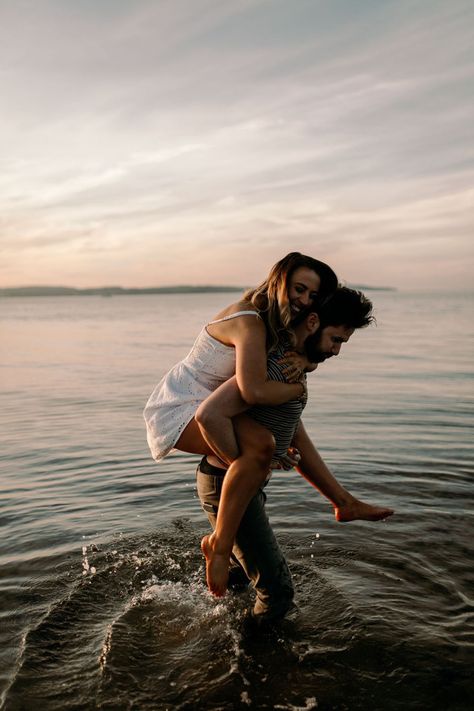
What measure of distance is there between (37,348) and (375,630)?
2931 centimetres

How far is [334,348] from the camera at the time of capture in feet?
15.1

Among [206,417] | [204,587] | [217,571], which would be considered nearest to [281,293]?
[206,417]

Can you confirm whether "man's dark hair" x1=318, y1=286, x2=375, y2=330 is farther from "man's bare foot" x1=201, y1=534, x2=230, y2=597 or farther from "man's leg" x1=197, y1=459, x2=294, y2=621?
"man's bare foot" x1=201, y1=534, x2=230, y2=597

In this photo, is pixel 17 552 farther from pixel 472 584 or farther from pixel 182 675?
pixel 472 584

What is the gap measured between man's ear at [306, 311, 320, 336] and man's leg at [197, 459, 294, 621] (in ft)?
3.89

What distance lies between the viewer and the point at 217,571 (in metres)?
4.35

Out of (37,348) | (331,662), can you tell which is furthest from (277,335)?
(37,348)

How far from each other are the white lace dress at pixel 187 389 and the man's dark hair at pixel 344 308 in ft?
2.25

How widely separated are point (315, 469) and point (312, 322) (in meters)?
1.35

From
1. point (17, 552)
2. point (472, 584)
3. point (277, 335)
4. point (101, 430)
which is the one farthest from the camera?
point (101, 430)

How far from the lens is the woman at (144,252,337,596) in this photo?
13.8ft

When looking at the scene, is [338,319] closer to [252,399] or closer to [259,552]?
[252,399]

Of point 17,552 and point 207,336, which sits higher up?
point 207,336

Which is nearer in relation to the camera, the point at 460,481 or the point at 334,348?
the point at 334,348
